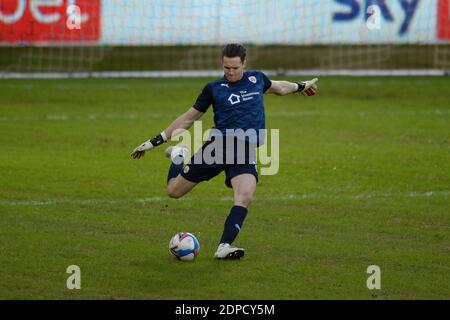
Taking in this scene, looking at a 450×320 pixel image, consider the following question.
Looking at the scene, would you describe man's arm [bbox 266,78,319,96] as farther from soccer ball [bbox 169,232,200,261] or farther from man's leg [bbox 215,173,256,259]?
soccer ball [bbox 169,232,200,261]

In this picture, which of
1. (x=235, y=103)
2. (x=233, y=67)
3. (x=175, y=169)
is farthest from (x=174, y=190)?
(x=233, y=67)

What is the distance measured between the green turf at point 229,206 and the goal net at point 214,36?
3.02 meters

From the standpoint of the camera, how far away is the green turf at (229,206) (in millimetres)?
8758

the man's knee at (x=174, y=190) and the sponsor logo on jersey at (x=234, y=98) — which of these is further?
the man's knee at (x=174, y=190)

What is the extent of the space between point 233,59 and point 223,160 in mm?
1033

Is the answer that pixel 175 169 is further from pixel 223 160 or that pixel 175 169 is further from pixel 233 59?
pixel 233 59

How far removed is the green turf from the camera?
8758mm

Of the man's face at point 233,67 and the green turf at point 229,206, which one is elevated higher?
the man's face at point 233,67

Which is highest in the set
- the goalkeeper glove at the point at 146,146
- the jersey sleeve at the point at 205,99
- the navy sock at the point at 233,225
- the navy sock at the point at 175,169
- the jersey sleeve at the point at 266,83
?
the jersey sleeve at the point at 266,83

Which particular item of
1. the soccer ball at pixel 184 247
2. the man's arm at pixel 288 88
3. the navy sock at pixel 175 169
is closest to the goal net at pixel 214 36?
the man's arm at pixel 288 88

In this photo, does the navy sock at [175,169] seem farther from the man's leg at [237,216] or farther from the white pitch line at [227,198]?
the white pitch line at [227,198]

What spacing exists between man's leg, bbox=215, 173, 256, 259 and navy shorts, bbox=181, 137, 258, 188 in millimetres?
93

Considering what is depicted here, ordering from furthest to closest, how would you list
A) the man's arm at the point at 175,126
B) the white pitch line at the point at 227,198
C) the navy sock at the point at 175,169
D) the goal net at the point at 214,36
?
the goal net at the point at 214,36 → the white pitch line at the point at 227,198 → the navy sock at the point at 175,169 → the man's arm at the point at 175,126

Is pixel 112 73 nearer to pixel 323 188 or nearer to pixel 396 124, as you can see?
pixel 396 124
